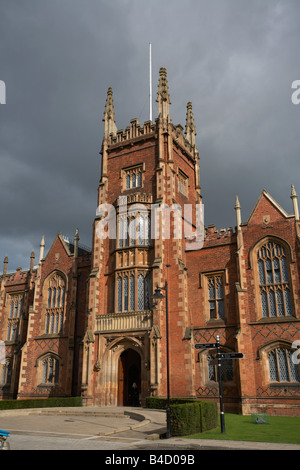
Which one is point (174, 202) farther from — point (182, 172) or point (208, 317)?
point (208, 317)

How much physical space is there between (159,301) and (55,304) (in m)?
12.7

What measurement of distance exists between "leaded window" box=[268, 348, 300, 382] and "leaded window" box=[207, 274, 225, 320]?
14.6 ft

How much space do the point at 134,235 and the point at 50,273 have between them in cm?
1087

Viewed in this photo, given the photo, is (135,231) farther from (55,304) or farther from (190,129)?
(190,129)

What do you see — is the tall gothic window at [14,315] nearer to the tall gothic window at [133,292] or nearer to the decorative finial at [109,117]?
the tall gothic window at [133,292]

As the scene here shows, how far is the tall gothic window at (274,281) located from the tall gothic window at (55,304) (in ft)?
58.7

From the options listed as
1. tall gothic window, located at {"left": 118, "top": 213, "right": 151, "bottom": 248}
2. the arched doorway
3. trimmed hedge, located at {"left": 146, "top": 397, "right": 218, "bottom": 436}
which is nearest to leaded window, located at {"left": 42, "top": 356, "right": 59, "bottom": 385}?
the arched doorway

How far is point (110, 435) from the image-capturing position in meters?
15.8

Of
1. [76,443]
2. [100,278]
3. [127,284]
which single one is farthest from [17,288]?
[76,443]

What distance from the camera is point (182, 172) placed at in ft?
119

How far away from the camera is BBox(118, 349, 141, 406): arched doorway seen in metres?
29.4
